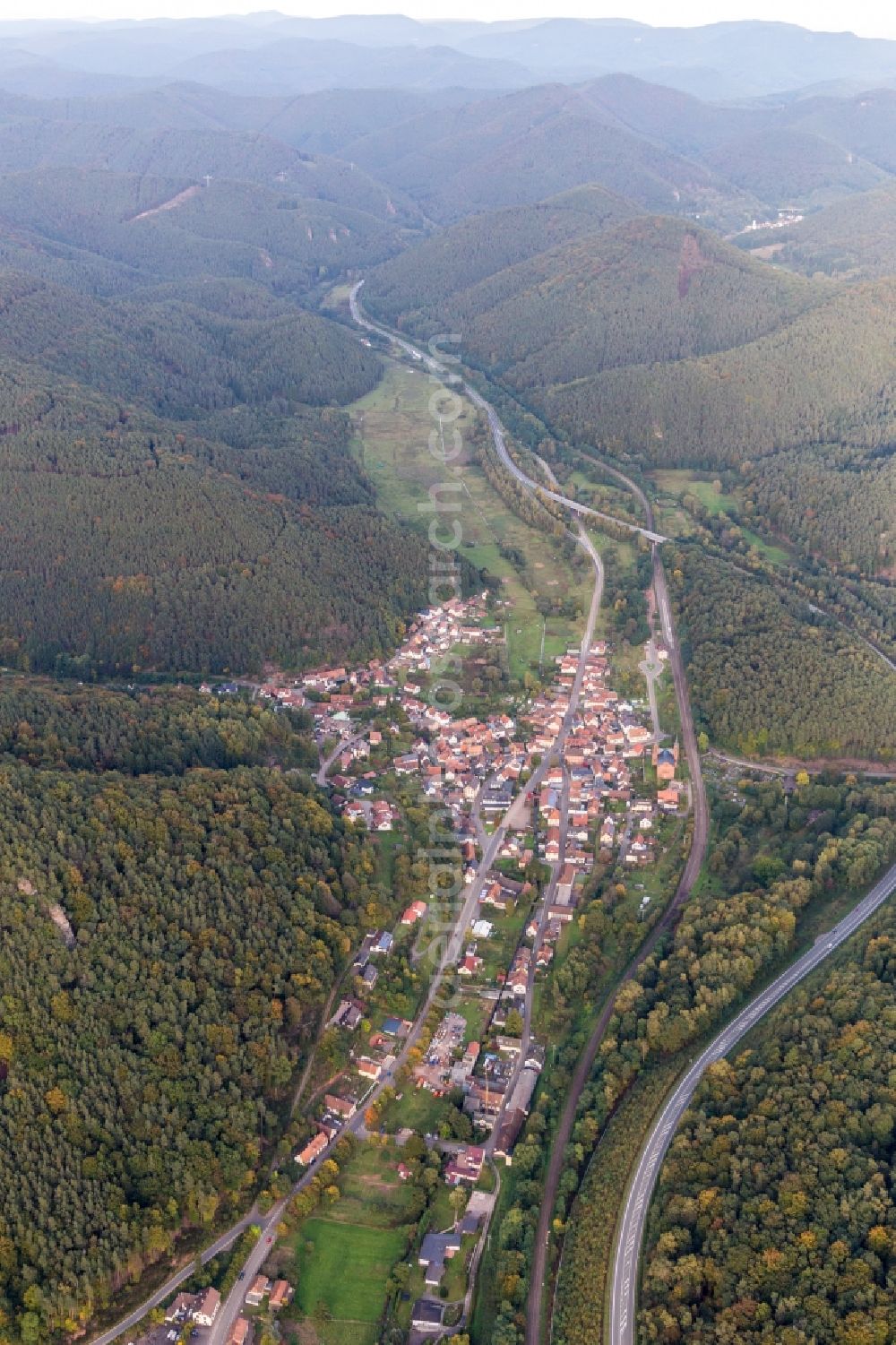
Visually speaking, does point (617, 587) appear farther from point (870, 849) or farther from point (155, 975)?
point (155, 975)

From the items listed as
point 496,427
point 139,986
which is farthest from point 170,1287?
point 496,427

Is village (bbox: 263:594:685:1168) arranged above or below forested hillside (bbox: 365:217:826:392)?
below

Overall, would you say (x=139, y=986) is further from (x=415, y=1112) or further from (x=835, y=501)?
(x=835, y=501)

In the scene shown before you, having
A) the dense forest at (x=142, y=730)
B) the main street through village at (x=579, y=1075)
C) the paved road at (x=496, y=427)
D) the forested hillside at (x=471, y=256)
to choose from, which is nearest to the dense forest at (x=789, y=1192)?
the main street through village at (x=579, y=1075)

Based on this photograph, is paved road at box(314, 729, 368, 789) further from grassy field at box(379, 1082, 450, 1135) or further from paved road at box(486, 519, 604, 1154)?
grassy field at box(379, 1082, 450, 1135)

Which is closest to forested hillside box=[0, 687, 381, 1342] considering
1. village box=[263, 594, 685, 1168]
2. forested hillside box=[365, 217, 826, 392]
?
village box=[263, 594, 685, 1168]

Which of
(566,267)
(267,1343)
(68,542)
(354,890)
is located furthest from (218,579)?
(566,267)
